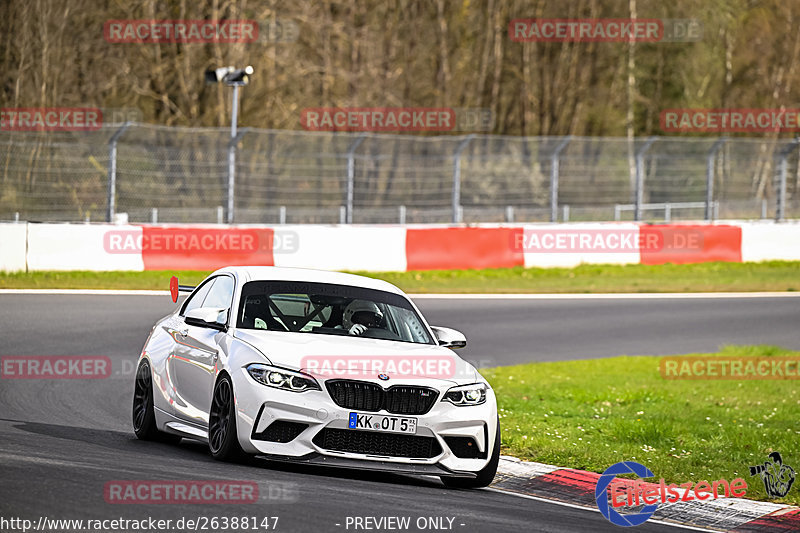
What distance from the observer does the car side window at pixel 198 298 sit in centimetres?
1038

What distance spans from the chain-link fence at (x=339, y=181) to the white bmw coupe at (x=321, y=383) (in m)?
14.9

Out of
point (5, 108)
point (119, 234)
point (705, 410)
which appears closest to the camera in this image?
point (705, 410)

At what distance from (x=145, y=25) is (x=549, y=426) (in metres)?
27.1

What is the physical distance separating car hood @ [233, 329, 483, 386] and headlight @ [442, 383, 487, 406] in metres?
0.05

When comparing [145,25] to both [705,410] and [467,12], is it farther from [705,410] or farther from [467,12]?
[705,410]

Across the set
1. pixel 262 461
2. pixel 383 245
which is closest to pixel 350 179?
pixel 383 245

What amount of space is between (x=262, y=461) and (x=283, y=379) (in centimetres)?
76

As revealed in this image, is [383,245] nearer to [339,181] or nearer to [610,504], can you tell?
[339,181]

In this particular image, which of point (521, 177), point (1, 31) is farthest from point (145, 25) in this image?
point (521, 177)

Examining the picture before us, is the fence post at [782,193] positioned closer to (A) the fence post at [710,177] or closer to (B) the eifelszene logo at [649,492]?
(A) the fence post at [710,177]

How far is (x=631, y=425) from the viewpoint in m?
11.6

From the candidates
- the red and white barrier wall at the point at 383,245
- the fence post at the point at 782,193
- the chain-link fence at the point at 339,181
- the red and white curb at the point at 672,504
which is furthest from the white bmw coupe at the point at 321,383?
the fence post at the point at 782,193

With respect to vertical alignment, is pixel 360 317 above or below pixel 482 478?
above

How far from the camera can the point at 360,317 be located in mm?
9633
